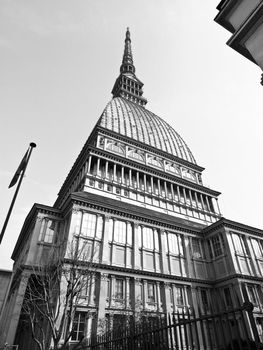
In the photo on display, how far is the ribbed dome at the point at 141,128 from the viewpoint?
56938mm

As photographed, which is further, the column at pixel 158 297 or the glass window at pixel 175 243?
the glass window at pixel 175 243

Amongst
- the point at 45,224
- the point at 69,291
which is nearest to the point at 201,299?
the point at 69,291

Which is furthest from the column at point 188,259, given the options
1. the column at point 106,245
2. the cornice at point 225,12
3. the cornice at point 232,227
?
the cornice at point 225,12

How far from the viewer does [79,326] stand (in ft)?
72.1

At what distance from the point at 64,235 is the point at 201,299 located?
18530mm

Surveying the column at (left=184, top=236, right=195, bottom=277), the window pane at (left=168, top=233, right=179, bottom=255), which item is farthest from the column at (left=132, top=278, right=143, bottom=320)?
the column at (left=184, top=236, right=195, bottom=277)

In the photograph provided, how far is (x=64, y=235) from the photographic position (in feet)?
88.4

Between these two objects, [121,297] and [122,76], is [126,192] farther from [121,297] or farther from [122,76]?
[122,76]

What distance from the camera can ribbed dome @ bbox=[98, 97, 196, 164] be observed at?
2242 inches

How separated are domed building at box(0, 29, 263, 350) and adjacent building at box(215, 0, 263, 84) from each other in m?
19.2

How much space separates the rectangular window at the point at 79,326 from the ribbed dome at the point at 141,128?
38868 millimetres

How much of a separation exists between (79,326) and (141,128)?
158 feet

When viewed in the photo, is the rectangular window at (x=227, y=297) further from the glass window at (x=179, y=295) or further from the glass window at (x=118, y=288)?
the glass window at (x=118, y=288)

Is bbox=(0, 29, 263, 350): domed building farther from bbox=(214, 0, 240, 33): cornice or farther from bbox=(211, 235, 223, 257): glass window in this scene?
bbox=(214, 0, 240, 33): cornice
